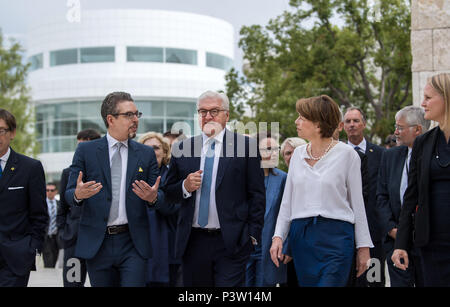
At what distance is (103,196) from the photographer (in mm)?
5789

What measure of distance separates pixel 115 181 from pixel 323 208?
1.85m

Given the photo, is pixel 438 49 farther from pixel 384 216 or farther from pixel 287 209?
pixel 287 209

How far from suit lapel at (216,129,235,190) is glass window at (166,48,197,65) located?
153 ft

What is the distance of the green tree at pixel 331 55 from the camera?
25141 mm

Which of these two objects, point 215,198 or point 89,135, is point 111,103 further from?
point 89,135

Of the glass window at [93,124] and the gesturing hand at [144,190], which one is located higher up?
the glass window at [93,124]

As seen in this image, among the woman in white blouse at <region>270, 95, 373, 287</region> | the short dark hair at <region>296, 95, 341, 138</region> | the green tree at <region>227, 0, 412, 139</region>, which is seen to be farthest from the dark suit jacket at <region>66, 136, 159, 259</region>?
the green tree at <region>227, 0, 412, 139</region>

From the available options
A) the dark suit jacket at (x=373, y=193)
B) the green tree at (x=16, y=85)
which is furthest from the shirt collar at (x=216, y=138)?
the green tree at (x=16, y=85)

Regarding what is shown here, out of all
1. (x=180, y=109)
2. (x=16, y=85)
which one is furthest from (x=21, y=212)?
(x=180, y=109)

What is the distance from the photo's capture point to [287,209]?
18.2 feet

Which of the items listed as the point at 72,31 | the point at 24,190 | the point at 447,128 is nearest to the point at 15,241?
the point at 24,190

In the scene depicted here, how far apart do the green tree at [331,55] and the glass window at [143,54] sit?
24.6 meters

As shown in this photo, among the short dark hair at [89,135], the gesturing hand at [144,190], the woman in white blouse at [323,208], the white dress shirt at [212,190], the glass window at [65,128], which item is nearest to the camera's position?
the woman in white blouse at [323,208]

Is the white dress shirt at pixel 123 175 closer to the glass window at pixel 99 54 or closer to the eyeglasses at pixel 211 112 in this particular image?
the eyeglasses at pixel 211 112
